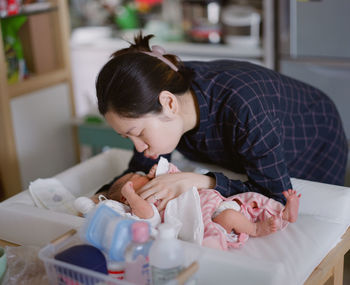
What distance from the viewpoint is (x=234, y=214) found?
3.93 ft

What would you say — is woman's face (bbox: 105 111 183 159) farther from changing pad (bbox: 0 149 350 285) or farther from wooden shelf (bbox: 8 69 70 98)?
wooden shelf (bbox: 8 69 70 98)

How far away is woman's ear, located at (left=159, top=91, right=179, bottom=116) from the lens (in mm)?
1229

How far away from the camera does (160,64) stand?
126 cm

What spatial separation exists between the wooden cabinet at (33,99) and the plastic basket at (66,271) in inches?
59.2

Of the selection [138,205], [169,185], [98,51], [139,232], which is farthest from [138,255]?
[98,51]

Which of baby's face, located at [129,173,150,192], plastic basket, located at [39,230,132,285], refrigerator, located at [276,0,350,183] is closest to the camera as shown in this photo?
plastic basket, located at [39,230,132,285]

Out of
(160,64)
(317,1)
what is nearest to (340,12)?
(317,1)

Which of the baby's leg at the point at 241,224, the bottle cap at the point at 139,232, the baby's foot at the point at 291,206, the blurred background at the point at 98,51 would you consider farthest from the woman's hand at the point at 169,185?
the blurred background at the point at 98,51

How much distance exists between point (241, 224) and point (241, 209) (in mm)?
72

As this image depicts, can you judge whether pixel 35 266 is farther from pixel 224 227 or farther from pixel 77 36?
pixel 77 36

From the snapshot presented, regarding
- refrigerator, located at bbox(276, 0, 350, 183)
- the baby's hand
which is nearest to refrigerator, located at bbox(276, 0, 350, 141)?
refrigerator, located at bbox(276, 0, 350, 183)

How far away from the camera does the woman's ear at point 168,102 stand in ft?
4.03

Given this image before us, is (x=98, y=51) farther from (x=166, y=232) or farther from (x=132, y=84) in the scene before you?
(x=166, y=232)

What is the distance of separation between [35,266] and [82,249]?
0.70 ft
